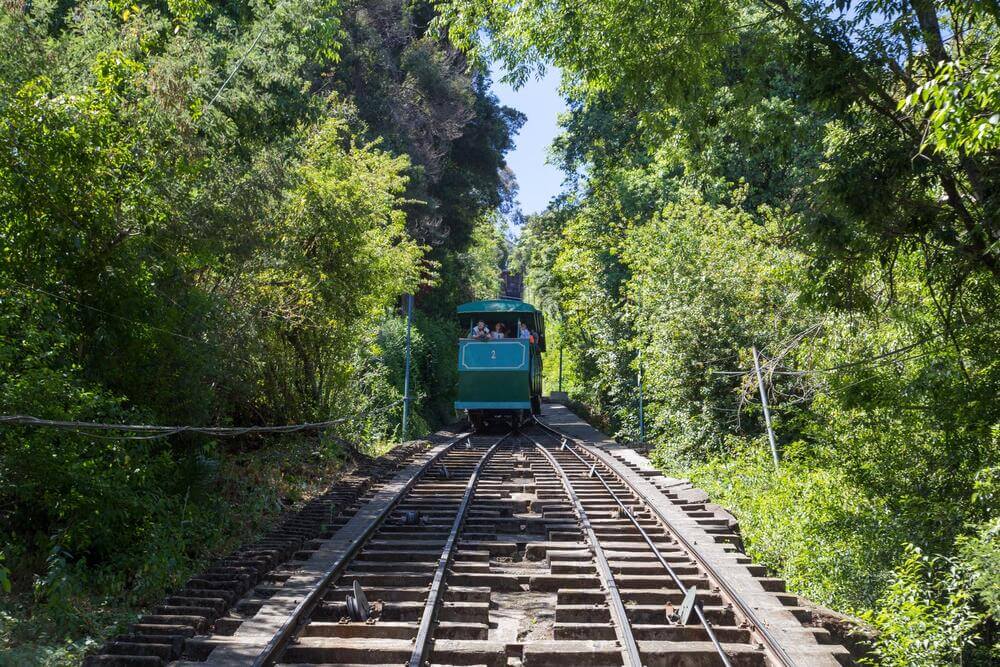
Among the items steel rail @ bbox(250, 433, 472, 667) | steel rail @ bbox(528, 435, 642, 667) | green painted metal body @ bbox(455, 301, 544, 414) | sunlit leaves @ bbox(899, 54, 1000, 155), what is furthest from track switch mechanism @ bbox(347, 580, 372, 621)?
green painted metal body @ bbox(455, 301, 544, 414)

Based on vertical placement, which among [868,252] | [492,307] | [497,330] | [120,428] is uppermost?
[492,307]

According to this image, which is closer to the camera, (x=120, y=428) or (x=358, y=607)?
(x=120, y=428)

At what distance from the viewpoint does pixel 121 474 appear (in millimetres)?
7289

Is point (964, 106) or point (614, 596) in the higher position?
point (964, 106)

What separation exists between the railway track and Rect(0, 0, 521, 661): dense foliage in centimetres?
159

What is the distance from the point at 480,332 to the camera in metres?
24.0

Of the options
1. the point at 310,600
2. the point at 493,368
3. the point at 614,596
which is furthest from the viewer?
the point at 493,368

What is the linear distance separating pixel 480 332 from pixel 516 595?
16661 mm

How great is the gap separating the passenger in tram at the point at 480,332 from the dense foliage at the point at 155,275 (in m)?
6.29

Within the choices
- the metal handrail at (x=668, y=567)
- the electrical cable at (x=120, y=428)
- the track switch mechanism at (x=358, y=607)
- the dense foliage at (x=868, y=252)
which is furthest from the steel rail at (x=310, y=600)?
the dense foliage at (x=868, y=252)

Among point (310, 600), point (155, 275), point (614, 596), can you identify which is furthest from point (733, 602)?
point (155, 275)

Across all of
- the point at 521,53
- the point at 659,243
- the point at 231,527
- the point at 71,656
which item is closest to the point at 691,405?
the point at 659,243

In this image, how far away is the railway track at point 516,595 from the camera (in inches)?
222

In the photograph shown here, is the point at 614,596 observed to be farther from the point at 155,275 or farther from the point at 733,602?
the point at 155,275
